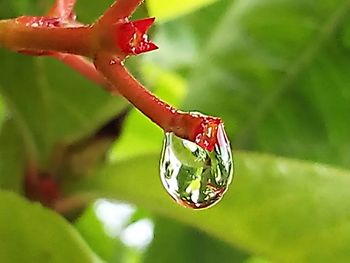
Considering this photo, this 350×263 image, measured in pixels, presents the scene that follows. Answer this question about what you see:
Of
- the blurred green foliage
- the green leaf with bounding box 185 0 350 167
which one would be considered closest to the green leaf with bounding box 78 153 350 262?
the blurred green foliage

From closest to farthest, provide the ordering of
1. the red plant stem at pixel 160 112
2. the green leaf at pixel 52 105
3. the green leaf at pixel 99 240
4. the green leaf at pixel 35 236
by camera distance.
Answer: the red plant stem at pixel 160 112
the green leaf at pixel 35 236
the green leaf at pixel 52 105
the green leaf at pixel 99 240

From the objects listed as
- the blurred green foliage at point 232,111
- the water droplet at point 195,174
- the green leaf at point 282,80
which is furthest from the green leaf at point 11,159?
the water droplet at point 195,174

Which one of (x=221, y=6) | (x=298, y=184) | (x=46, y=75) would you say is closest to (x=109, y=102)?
(x=46, y=75)

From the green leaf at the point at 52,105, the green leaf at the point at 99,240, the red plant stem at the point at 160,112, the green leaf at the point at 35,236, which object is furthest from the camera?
the green leaf at the point at 99,240

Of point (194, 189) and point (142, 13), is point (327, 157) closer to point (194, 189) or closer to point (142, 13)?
point (142, 13)

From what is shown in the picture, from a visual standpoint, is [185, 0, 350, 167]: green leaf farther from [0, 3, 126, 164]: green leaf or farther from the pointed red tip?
the pointed red tip

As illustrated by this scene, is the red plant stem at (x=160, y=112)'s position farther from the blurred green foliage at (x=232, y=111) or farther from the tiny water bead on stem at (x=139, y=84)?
the blurred green foliage at (x=232, y=111)

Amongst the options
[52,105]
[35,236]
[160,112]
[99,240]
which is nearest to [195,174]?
[160,112]
